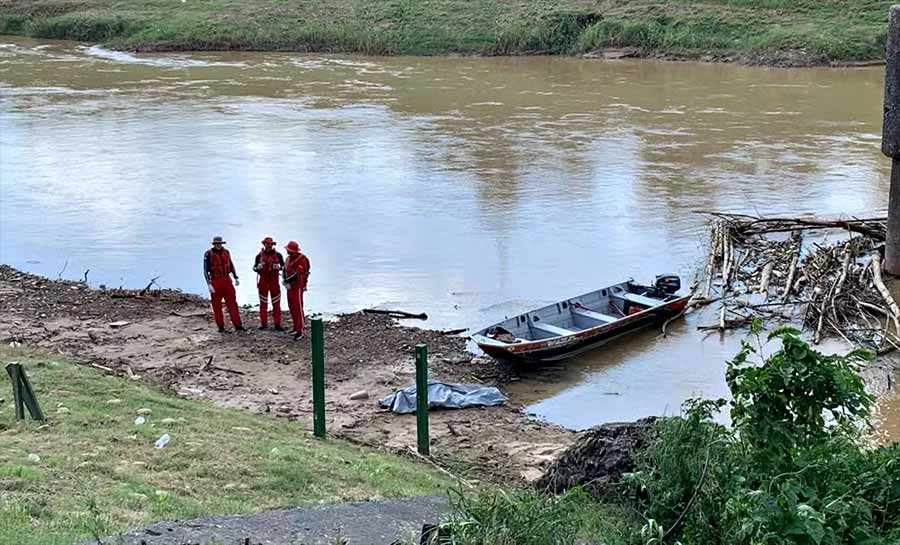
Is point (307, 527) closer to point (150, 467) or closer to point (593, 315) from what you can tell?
point (150, 467)

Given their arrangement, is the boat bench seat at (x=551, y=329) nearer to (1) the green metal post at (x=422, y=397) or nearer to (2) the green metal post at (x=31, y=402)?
(1) the green metal post at (x=422, y=397)

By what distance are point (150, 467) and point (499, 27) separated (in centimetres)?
4666

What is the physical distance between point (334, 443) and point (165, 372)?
13.4 feet

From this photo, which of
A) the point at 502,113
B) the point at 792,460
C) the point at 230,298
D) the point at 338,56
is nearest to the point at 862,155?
the point at 502,113

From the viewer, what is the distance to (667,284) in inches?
721

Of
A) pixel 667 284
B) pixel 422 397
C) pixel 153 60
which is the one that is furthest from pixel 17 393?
pixel 153 60

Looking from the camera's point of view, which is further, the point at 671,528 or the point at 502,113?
the point at 502,113

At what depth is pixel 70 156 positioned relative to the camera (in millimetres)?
29844

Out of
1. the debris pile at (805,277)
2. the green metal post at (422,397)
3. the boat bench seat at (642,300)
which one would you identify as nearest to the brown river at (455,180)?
the boat bench seat at (642,300)

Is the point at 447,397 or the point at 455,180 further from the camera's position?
the point at 455,180

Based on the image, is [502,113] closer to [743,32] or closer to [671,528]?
[743,32]

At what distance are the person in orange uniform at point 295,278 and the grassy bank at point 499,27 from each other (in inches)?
1396

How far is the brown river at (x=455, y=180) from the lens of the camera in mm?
19062

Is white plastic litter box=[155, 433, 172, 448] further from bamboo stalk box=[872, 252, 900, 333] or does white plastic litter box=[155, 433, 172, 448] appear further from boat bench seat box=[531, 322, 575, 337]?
bamboo stalk box=[872, 252, 900, 333]
